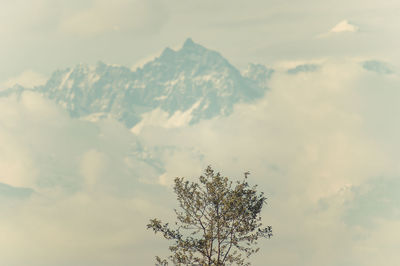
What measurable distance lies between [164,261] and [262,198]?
17523 mm

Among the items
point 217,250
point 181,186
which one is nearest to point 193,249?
point 217,250

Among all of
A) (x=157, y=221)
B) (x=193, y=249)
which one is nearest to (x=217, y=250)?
(x=193, y=249)

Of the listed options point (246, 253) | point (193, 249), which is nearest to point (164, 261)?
point (193, 249)

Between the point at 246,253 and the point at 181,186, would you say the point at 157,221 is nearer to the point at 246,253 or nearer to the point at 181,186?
the point at 181,186

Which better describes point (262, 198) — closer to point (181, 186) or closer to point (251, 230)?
point (251, 230)

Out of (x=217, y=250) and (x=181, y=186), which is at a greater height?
(x=181, y=186)

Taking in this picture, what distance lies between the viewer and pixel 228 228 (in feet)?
330

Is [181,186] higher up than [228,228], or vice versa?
[181,186]

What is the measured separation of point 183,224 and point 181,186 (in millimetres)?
5861

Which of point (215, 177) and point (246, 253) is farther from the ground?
point (215, 177)

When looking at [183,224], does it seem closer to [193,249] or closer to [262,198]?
[193,249]

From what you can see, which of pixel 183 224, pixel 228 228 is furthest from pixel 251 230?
pixel 183 224

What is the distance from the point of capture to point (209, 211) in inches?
3999

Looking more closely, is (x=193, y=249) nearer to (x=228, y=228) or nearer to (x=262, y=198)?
(x=228, y=228)
